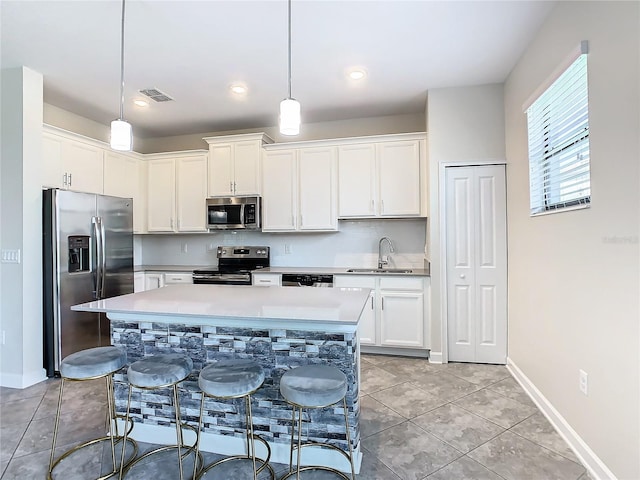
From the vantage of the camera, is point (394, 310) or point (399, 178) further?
point (399, 178)

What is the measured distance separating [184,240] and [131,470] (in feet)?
11.4

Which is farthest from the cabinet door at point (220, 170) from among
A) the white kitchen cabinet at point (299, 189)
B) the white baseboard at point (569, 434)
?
the white baseboard at point (569, 434)

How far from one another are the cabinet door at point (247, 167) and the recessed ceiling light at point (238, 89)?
2.51 feet

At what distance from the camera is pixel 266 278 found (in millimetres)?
3947

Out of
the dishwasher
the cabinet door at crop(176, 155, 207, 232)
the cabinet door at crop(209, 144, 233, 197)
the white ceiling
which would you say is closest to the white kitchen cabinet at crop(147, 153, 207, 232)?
the cabinet door at crop(176, 155, 207, 232)

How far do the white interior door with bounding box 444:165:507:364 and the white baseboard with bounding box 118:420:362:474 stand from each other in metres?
2.02

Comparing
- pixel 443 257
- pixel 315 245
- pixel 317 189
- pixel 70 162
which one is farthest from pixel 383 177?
pixel 70 162

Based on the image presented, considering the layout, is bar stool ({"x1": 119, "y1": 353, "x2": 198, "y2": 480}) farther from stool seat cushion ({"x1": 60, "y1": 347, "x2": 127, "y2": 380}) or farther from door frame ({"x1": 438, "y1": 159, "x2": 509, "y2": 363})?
door frame ({"x1": 438, "y1": 159, "x2": 509, "y2": 363})

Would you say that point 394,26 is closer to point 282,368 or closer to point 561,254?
point 561,254

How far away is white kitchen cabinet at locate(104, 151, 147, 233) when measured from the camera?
4172mm

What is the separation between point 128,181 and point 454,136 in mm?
3963

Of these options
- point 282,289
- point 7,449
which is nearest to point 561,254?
point 282,289

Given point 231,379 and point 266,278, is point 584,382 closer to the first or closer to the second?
point 231,379

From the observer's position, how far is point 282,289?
8.37ft
